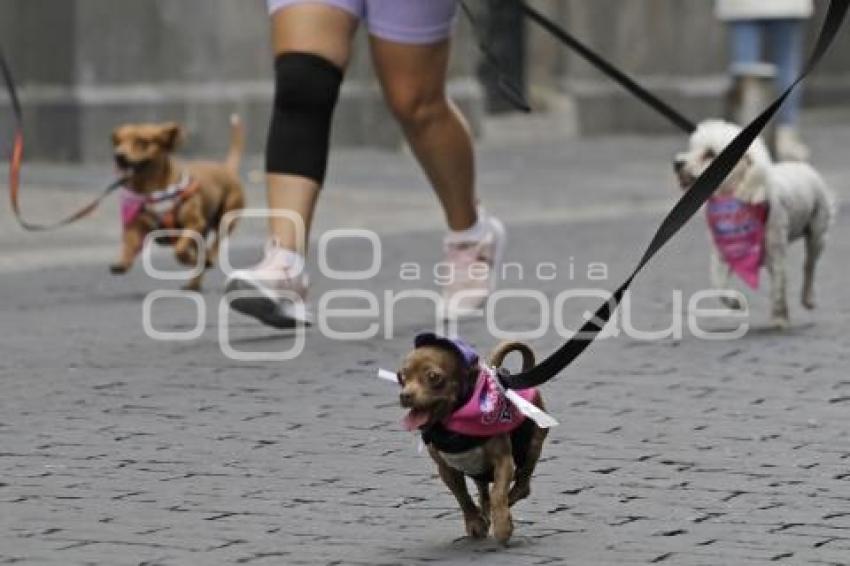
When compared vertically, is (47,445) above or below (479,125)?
above

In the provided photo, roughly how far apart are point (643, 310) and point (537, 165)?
26.9 feet

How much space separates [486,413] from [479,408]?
2cm

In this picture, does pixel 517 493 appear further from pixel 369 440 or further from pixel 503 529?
pixel 369 440

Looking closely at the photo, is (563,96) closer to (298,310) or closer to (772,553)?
(298,310)

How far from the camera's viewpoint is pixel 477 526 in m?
4.93

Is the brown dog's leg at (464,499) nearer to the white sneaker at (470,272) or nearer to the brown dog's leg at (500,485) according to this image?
the brown dog's leg at (500,485)

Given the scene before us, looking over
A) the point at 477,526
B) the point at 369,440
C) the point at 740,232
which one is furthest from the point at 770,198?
the point at 477,526

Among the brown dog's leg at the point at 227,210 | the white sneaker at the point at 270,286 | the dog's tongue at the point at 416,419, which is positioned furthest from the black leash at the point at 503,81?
the dog's tongue at the point at 416,419

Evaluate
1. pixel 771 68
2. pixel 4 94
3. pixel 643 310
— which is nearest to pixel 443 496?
pixel 643 310

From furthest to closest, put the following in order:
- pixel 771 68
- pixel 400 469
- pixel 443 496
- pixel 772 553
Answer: pixel 771 68 → pixel 400 469 → pixel 443 496 → pixel 772 553

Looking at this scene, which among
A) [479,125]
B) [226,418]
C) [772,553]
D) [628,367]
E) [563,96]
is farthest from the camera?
[563,96]

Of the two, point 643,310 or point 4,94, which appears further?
point 4,94

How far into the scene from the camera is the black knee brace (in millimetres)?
7660

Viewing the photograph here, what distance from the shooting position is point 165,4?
17.2m
